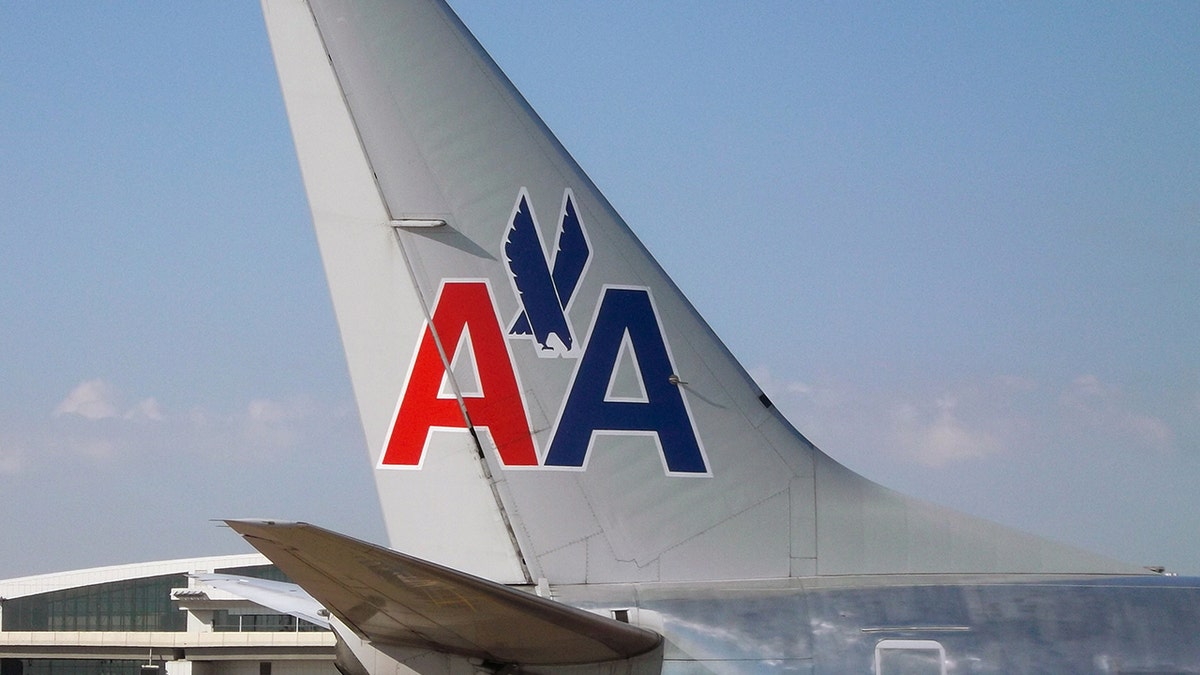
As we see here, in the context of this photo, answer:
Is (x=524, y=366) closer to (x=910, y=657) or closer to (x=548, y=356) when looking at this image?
(x=548, y=356)

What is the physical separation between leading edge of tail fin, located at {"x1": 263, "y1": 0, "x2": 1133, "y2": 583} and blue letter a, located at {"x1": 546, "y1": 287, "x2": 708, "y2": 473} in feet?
0.04

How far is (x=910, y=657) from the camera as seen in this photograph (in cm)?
719

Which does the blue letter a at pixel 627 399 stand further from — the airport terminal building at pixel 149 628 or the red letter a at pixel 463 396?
the airport terminal building at pixel 149 628

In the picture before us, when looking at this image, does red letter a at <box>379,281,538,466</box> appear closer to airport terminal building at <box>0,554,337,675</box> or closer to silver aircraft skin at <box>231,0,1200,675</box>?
silver aircraft skin at <box>231,0,1200,675</box>

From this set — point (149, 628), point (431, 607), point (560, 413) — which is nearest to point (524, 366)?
point (560, 413)

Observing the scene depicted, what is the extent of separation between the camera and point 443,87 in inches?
328

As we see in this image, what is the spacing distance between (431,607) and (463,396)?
2.15 meters

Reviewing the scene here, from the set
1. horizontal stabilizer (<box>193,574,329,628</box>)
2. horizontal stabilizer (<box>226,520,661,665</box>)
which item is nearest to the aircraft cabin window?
horizontal stabilizer (<box>226,520,661,665</box>)

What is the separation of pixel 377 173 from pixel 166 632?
48.5m

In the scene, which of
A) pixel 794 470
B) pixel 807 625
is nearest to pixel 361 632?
pixel 807 625

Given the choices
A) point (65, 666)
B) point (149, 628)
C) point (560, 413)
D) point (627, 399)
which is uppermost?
point (627, 399)

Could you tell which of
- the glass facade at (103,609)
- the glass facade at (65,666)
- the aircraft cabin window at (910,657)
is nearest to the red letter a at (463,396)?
the aircraft cabin window at (910,657)

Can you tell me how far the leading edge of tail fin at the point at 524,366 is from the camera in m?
7.97

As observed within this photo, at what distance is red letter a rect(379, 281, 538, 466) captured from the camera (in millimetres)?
7992
